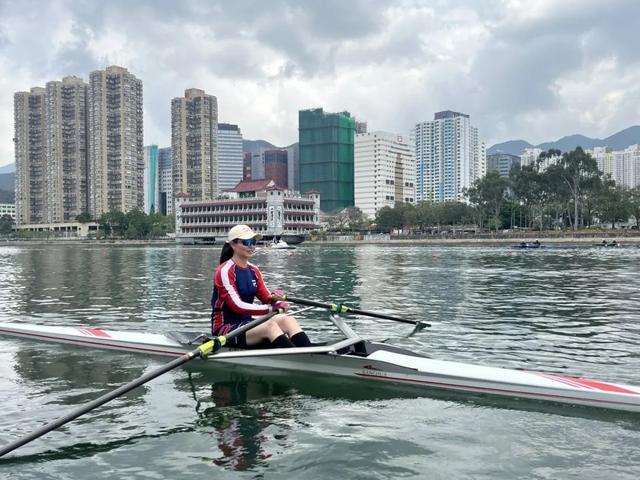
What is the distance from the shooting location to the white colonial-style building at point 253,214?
5699 inches

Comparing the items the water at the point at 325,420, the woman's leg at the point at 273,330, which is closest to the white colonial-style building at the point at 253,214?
the water at the point at 325,420

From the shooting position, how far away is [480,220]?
132 metres

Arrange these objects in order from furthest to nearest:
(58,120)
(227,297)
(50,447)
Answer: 1. (58,120)
2. (227,297)
3. (50,447)

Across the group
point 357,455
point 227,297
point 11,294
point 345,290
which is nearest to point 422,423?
point 357,455

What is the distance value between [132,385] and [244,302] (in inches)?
92.7

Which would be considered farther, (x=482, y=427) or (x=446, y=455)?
(x=482, y=427)

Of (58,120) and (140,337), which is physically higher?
(58,120)

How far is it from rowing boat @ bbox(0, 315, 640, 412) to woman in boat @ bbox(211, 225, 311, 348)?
279 millimetres

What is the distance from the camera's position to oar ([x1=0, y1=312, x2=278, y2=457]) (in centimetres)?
610

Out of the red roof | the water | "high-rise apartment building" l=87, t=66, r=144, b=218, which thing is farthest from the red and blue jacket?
"high-rise apartment building" l=87, t=66, r=144, b=218

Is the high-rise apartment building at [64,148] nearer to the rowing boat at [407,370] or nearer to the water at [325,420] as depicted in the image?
the water at [325,420]

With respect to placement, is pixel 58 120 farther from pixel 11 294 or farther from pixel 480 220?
pixel 11 294

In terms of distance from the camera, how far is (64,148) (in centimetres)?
19775

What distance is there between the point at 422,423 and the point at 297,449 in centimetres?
166
